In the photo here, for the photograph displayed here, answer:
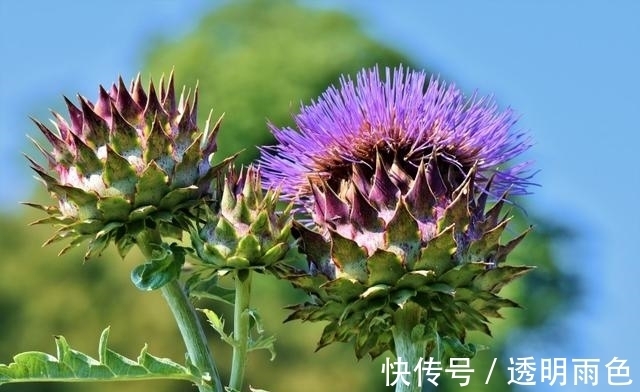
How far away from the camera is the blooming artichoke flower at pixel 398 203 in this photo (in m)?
2.54

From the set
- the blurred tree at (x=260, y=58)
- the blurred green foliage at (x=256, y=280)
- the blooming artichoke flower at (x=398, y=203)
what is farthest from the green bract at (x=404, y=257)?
the blurred tree at (x=260, y=58)

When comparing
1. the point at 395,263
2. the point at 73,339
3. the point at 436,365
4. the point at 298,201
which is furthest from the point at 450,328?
the point at 73,339

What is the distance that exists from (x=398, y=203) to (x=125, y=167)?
55 cm

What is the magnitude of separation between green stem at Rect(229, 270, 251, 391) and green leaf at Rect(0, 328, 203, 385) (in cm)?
11

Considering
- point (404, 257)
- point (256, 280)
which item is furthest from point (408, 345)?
point (256, 280)

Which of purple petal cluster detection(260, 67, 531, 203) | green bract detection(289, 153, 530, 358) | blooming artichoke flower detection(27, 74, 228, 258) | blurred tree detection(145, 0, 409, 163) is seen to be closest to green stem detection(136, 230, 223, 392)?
blooming artichoke flower detection(27, 74, 228, 258)

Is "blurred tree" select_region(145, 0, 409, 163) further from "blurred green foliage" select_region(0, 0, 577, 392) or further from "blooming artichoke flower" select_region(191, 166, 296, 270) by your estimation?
"blooming artichoke flower" select_region(191, 166, 296, 270)

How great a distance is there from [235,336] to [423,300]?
0.39m

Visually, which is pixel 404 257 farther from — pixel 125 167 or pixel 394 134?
pixel 125 167

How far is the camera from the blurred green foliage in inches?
558

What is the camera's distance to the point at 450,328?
8.80 feet

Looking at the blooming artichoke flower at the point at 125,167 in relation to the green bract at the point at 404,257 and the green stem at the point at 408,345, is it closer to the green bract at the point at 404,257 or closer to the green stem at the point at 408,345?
the green bract at the point at 404,257

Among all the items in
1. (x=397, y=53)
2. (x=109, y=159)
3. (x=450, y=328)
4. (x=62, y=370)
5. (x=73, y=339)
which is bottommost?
(x=62, y=370)

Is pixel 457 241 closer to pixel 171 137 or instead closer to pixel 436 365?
pixel 436 365
